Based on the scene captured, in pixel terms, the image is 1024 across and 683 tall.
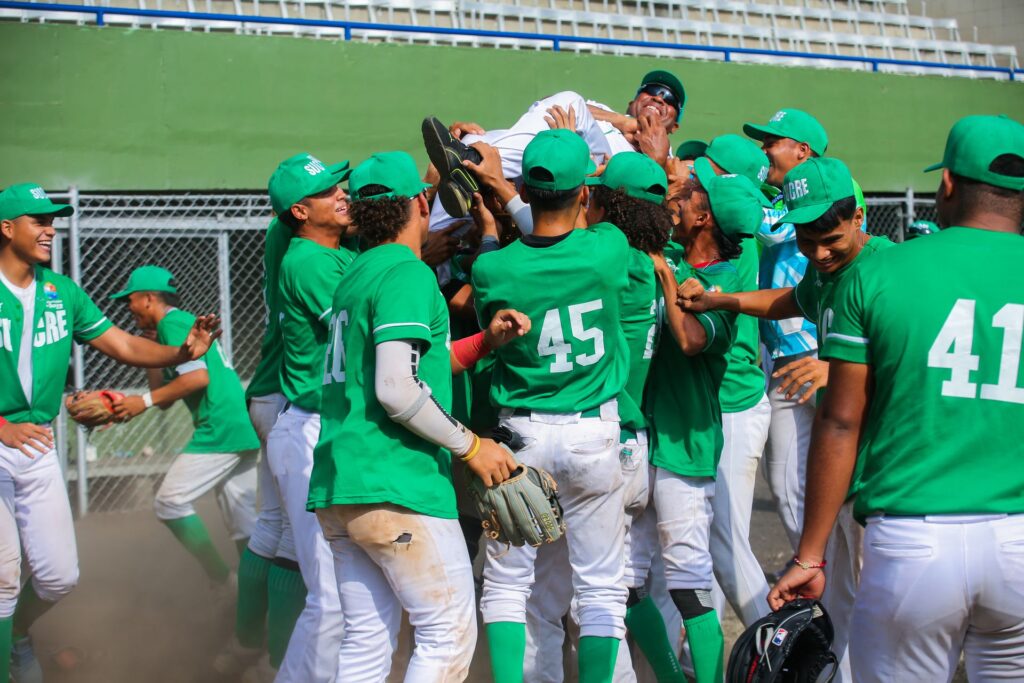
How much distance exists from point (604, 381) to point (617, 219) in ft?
2.19

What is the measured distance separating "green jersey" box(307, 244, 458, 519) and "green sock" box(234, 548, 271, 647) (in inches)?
68.8

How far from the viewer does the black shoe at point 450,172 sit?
3871 millimetres

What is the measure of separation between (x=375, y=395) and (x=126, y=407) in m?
2.56

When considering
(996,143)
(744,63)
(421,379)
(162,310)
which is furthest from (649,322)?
(744,63)

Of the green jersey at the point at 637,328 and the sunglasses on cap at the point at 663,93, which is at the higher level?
the sunglasses on cap at the point at 663,93

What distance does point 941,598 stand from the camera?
2525 mm

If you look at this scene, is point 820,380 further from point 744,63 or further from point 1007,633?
point 744,63

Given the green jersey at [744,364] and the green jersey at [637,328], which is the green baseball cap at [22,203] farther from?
the green jersey at [744,364]

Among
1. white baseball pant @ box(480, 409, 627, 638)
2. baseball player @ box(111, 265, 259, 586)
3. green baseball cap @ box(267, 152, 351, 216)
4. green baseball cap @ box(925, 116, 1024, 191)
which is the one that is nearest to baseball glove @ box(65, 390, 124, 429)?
baseball player @ box(111, 265, 259, 586)

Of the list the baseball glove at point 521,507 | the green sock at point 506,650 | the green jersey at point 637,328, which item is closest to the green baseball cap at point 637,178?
the green jersey at point 637,328

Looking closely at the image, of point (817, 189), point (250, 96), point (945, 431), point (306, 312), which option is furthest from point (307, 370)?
point (250, 96)

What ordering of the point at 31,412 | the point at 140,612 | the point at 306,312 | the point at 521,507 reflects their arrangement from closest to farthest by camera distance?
the point at 521,507
the point at 306,312
the point at 31,412
the point at 140,612

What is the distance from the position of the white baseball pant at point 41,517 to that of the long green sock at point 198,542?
134 centimetres

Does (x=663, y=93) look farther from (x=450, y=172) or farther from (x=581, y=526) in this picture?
(x=581, y=526)
